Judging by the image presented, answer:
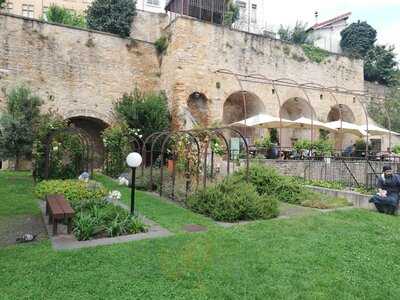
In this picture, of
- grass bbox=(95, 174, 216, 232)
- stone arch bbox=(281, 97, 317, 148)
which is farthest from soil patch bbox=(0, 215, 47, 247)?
stone arch bbox=(281, 97, 317, 148)

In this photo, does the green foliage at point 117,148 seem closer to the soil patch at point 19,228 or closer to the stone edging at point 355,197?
the soil patch at point 19,228

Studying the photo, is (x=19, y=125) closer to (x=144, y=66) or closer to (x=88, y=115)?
(x=88, y=115)

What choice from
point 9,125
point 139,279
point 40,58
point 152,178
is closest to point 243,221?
point 139,279

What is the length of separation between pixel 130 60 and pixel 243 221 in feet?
40.8

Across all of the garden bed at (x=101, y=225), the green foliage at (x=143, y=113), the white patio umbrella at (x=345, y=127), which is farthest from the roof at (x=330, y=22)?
the garden bed at (x=101, y=225)

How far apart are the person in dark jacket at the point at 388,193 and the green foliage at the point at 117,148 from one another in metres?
8.67

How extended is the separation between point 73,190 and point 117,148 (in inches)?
213

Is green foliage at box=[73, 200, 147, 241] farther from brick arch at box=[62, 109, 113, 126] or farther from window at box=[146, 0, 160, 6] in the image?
window at box=[146, 0, 160, 6]

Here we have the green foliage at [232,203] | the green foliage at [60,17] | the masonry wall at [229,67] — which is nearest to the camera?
the green foliage at [232,203]

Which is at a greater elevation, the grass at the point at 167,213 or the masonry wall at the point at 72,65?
the masonry wall at the point at 72,65

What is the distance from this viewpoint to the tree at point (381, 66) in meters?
29.8

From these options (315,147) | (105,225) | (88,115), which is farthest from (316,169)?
(105,225)

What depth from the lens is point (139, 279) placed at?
3783mm

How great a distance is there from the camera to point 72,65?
51.5 ft
